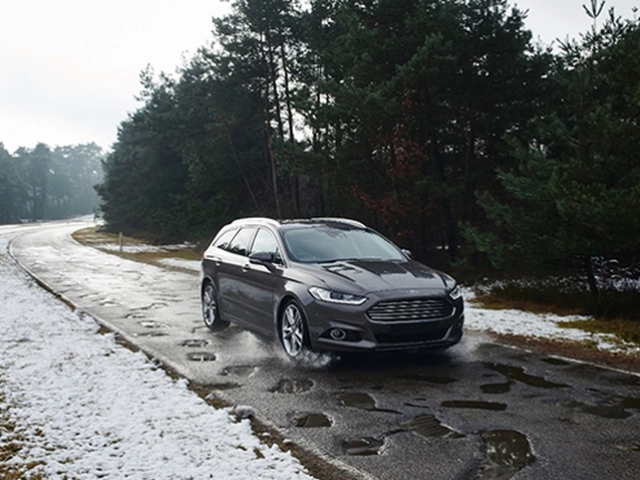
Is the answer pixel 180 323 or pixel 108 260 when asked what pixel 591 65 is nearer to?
pixel 180 323

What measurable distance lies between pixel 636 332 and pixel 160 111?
45.6m

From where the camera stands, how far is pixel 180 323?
1166cm

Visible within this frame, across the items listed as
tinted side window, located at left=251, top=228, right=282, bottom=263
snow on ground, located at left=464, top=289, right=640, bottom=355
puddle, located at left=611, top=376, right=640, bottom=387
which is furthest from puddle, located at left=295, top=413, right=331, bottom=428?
snow on ground, located at left=464, top=289, right=640, bottom=355

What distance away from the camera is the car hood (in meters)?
7.58

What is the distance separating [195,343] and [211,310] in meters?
1.34

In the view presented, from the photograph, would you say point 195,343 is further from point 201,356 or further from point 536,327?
point 536,327

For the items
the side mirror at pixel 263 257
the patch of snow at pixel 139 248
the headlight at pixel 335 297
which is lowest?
the patch of snow at pixel 139 248

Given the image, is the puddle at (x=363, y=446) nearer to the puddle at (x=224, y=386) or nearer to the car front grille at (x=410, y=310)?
the puddle at (x=224, y=386)

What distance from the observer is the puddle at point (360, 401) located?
20.0 feet

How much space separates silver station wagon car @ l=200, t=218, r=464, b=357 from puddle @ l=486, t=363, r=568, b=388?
57cm

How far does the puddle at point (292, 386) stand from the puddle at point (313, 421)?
2.94 ft

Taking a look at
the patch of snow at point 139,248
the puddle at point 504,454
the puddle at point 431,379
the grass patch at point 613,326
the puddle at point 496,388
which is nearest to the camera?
the puddle at point 504,454

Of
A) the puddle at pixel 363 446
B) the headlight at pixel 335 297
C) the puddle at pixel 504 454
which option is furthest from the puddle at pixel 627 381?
the puddle at pixel 363 446

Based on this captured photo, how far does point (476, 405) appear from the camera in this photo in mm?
6113
